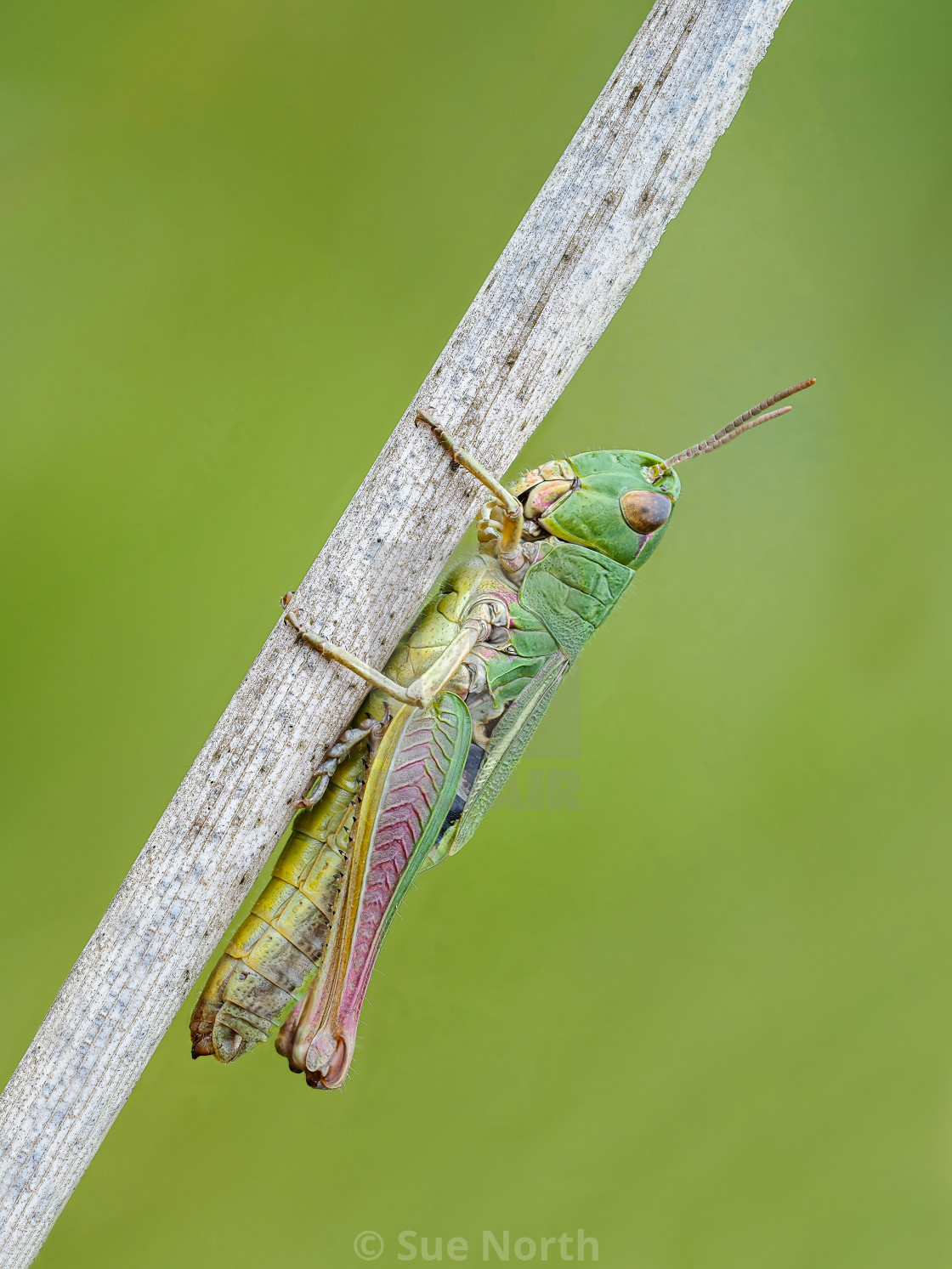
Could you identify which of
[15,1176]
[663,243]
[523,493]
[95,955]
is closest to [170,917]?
[95,955]

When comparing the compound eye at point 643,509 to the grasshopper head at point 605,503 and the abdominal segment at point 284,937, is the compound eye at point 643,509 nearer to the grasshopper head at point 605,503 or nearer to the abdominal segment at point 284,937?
the grasshopper head at point 605,503

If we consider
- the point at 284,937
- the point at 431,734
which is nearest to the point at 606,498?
the point at 431,734

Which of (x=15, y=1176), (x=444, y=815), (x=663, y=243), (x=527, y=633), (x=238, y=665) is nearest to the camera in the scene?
(x=15, y=1176)

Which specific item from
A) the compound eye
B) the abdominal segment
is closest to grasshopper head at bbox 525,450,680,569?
the compound eye

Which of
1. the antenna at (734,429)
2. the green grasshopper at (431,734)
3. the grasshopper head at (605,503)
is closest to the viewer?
the green grasshopper at (431,734)

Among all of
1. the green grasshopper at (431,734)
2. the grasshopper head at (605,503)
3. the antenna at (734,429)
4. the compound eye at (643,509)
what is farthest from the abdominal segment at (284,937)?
the antenna at (734,429)

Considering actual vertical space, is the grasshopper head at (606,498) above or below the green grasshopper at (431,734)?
above

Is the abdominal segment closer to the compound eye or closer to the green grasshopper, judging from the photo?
the green grasshopper

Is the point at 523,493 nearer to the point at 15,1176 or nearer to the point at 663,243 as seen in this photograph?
the point at 663,243

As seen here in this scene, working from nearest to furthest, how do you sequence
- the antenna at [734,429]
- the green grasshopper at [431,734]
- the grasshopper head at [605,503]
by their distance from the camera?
the green grasshopper at [431,734] → the antenna at [734,429] → the grasshopper head at [605,503]
